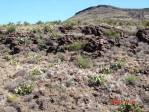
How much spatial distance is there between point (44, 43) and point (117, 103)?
945cm

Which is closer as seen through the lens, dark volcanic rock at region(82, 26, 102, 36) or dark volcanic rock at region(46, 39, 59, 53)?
dark volcanic rock at region(46, 39, 59, 53)

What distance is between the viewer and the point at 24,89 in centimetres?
2067

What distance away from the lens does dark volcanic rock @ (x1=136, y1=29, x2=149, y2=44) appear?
27.3 m

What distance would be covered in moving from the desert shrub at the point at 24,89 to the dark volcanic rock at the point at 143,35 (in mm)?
9435

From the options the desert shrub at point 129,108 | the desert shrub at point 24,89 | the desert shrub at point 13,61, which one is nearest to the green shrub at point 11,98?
the desert shrub at point 24,89

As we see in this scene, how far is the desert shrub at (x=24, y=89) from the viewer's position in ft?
67.3

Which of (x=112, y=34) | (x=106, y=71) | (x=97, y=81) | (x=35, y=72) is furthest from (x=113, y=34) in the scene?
(x=35, y=72)

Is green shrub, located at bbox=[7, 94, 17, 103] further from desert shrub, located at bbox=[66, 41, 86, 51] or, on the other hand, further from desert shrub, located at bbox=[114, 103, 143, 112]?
desert shrub, located at bbox=[66, 41, 86, 51]

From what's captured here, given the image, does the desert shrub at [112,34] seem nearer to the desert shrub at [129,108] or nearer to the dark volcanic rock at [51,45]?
the dark volcanic rock at [51,45]

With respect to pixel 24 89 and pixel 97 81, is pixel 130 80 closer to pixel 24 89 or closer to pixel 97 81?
pixel 97 81

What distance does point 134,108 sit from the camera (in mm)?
19203

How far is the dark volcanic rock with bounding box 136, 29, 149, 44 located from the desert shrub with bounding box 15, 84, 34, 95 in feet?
31.0

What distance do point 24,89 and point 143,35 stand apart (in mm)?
10074

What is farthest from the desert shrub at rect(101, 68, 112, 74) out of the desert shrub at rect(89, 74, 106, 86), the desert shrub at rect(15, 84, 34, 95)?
the desert shrub at rect(15, 84, 34, 95)
